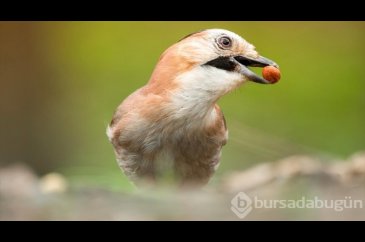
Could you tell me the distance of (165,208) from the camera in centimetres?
324

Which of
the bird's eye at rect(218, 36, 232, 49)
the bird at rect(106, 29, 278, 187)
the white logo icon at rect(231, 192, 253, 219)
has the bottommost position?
the white logo icon at rect(231, 192, 253, 219)

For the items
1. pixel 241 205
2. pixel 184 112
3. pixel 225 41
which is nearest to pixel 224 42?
pixel 225 41

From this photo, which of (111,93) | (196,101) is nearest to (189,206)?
(196,101)

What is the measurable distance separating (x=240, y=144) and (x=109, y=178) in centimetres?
61

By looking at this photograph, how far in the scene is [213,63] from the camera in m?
3.59

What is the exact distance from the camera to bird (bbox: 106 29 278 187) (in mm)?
3592

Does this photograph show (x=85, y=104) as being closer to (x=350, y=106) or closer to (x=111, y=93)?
(x=111, y=93)

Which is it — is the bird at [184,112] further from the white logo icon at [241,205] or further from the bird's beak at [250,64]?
the white logo icon at [241,205]

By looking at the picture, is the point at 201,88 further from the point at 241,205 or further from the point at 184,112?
the point at 241,205

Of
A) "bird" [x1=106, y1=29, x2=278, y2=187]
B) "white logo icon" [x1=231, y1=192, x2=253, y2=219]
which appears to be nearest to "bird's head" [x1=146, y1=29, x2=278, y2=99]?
"bird" [x1=106, y1=29, x2=278, y2=187]

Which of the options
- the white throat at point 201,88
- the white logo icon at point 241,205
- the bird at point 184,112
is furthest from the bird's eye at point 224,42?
the white logo icon at point 241,205

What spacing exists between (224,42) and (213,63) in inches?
4.0

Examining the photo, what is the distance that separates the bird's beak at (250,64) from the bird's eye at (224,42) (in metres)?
0.06

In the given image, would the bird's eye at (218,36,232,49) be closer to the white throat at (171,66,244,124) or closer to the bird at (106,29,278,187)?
the bird at (106,29,278,187)
